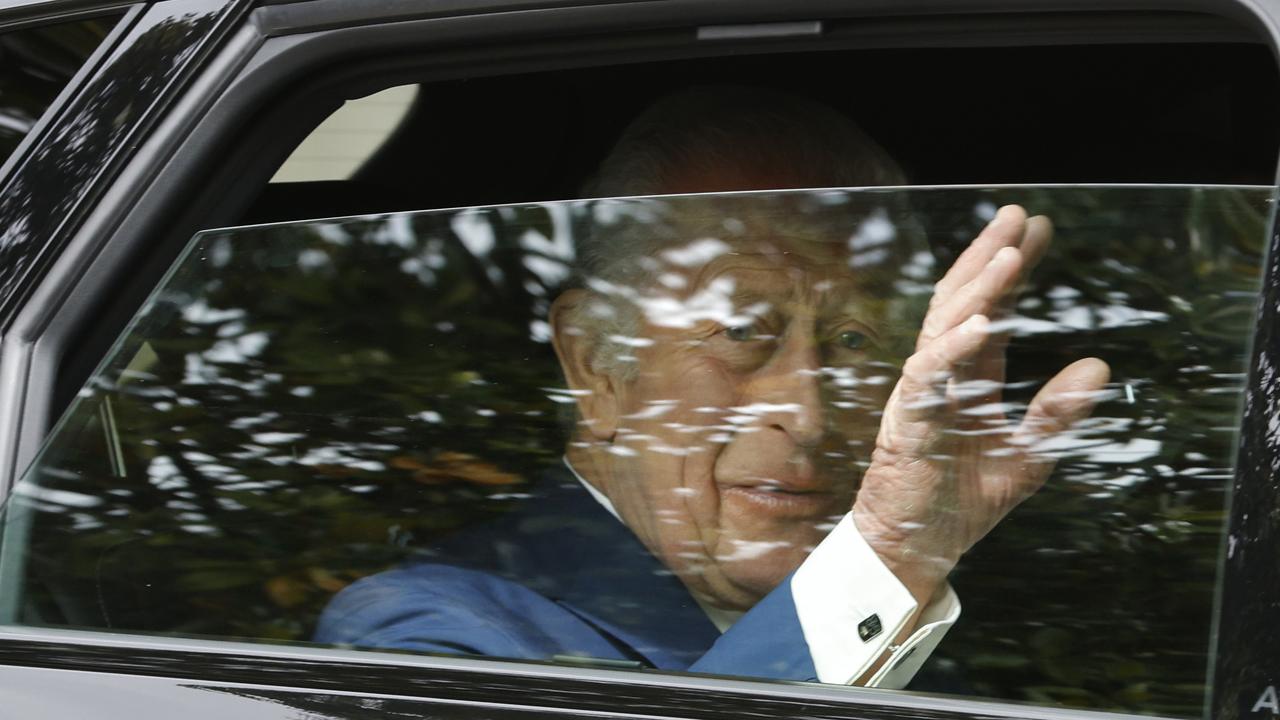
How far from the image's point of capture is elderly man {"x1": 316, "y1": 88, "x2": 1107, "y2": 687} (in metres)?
1.25

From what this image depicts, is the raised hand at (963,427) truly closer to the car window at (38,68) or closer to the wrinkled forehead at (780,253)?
the wrinkled forehead at (780,253)

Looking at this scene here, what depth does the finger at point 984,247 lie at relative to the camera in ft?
4.29

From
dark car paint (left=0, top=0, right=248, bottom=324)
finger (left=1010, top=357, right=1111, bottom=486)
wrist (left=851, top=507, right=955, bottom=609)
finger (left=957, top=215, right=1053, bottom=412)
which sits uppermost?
dark car paint (left=0, top=0, right=248, bottom=324)

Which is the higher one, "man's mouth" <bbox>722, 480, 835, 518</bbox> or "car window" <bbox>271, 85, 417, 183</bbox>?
"car window" <bbox>271, 85, 417, 183</bbox>

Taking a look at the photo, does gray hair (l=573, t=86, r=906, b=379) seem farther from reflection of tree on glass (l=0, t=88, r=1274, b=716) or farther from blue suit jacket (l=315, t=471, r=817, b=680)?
blue suit jacket (l=315, t=471, r=817, b=680)

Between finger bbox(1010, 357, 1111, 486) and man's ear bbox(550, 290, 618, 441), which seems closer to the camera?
finger bbox(1010, 357, 1111, 486)

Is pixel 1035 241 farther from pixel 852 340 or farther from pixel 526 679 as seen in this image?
pixel 526 679

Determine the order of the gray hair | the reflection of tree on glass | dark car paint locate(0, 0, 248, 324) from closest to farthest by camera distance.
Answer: the reflection of tree on glass
dark car paint locate(0, 0, 248, 324)
the gray hair

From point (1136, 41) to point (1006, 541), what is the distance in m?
0.57

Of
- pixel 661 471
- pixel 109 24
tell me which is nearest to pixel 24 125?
A: pixel 109 24

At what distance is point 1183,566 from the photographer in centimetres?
115

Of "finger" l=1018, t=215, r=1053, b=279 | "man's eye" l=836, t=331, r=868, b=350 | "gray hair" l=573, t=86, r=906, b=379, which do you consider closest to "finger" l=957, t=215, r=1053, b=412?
"finger" l=1018, t=215, r=1053, b=279

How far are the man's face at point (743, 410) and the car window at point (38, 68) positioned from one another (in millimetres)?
716

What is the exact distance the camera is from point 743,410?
4.46ft
